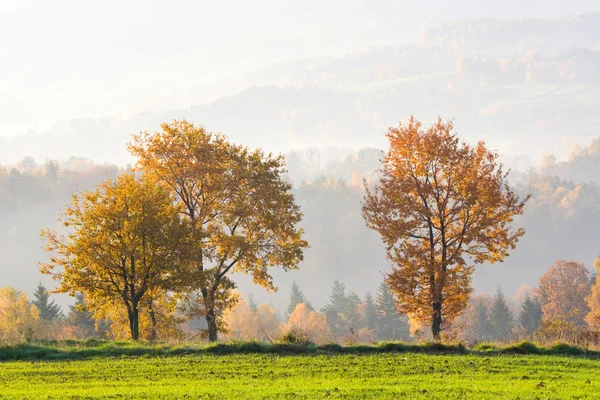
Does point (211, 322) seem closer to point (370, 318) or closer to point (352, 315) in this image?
point (370, 318)

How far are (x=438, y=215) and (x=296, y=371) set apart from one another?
18302 millimetres

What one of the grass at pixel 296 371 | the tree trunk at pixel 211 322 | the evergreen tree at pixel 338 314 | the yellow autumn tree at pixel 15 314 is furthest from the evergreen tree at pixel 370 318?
the grass at pixel 296 371

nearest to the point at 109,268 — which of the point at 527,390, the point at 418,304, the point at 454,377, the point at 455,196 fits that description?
the point at 418,304

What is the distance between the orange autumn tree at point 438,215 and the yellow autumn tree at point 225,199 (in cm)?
598

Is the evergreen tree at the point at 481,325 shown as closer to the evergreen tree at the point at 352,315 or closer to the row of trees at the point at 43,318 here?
the evergreen tree at the point at 352,315

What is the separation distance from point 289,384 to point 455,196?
20268 millimetres

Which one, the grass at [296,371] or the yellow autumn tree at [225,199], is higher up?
the yellow autumn tree at [225,199]

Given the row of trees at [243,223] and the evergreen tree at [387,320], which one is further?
the evergreen tree at [387,320]

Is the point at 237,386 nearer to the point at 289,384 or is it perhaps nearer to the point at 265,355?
the point at 289,384

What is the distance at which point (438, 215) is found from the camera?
33500mm

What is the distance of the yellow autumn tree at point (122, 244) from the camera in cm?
3164

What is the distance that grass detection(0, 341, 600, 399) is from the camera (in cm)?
1453

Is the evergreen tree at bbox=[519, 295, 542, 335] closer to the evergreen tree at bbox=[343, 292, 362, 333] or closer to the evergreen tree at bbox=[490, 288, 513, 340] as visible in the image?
the evergreen tree at bbox=[490, 288, 513, 340]

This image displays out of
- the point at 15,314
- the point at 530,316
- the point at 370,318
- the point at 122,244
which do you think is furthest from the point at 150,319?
the point at 530,316
